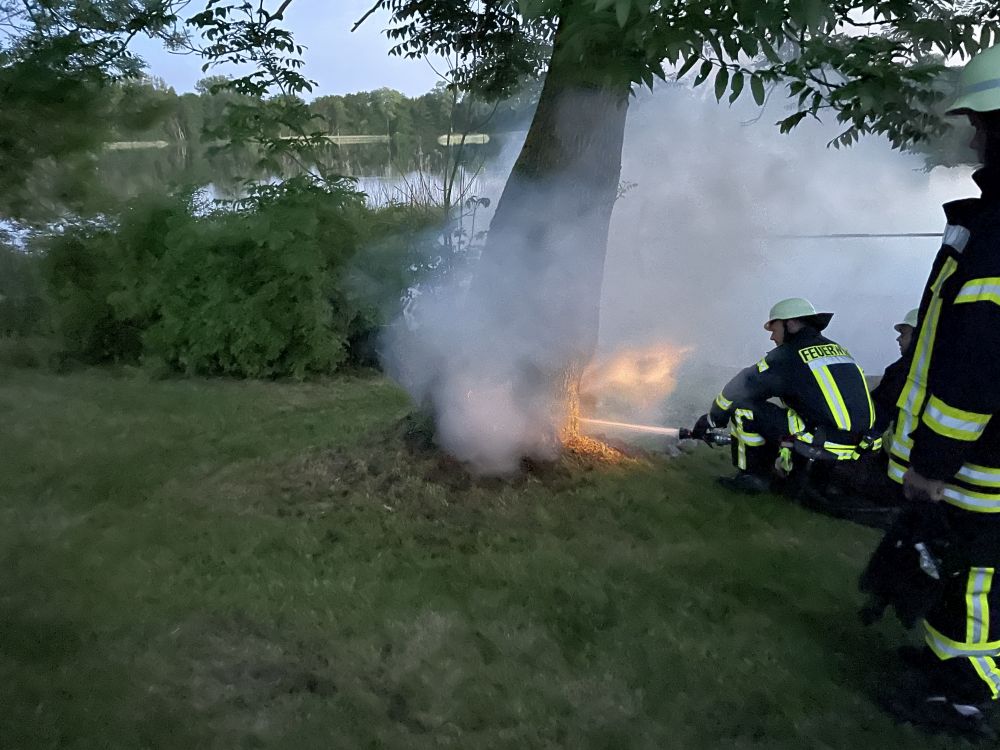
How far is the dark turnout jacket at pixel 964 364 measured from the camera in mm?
2248

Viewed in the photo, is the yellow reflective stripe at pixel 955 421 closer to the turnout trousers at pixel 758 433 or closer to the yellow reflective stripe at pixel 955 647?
the yellow reflective stripe at pixel 955 647

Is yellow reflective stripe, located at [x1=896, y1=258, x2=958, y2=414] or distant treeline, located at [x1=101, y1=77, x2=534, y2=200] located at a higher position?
distant treeline, located at [x1=101, y1=77, x2=534, y2=200]

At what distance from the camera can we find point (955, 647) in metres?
2.55

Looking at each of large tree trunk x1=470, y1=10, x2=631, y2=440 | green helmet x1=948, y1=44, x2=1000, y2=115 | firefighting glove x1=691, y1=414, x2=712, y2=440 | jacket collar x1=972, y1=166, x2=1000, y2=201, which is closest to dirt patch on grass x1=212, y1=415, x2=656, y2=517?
large tree trunk x1=470, y1=10, x2=631, y2=440

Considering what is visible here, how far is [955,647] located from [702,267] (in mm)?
7060

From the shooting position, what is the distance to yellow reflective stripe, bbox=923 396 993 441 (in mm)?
2291

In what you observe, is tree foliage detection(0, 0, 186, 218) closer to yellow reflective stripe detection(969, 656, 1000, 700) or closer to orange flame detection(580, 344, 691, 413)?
orange flame detection(580, 344, 691, 413)

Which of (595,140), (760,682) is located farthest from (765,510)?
(595,140)

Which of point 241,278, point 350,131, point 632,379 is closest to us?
point 241,278

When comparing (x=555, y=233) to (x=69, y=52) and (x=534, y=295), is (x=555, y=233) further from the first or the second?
(x=69, y=52)

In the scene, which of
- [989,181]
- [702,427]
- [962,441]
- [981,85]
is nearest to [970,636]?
[962,441]

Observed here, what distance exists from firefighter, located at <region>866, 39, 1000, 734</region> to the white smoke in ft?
7.94

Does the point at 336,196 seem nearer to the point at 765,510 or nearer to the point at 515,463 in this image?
the point at 515,463

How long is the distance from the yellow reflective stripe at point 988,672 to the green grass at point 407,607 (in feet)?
1.03
